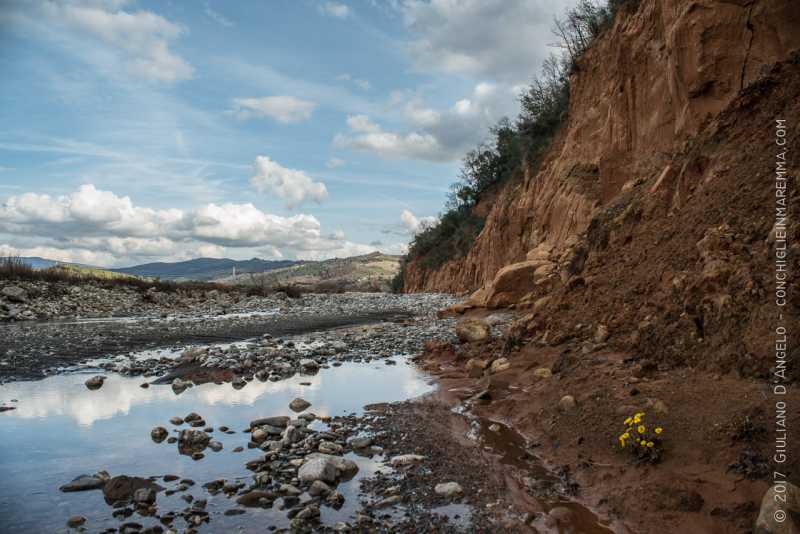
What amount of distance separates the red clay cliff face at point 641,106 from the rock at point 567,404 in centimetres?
493

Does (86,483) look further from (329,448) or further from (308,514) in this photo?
(329,448)

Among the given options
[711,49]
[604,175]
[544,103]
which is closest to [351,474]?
[711,49]

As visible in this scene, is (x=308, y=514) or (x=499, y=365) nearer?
(x=308, y=514)

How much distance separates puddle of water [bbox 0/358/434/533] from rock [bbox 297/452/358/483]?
0.13 meters

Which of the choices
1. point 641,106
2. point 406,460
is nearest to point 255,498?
point 406,460

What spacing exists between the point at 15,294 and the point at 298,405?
74.1 ft

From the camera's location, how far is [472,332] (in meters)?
12.1

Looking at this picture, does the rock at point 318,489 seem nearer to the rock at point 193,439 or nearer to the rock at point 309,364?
the rock at point 193,439

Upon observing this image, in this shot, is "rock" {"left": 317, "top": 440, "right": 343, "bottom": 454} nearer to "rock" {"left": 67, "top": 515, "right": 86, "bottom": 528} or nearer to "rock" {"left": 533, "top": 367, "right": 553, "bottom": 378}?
"rock" {"left": 67, "top": 515, "right": 86, "bottom": 528}

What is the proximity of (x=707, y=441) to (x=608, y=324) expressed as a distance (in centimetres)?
368

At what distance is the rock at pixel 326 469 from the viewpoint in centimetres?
481

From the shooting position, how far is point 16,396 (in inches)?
322

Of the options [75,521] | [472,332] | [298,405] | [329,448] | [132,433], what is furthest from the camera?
[472,332]

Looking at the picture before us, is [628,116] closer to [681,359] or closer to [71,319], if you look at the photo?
[681,359]
